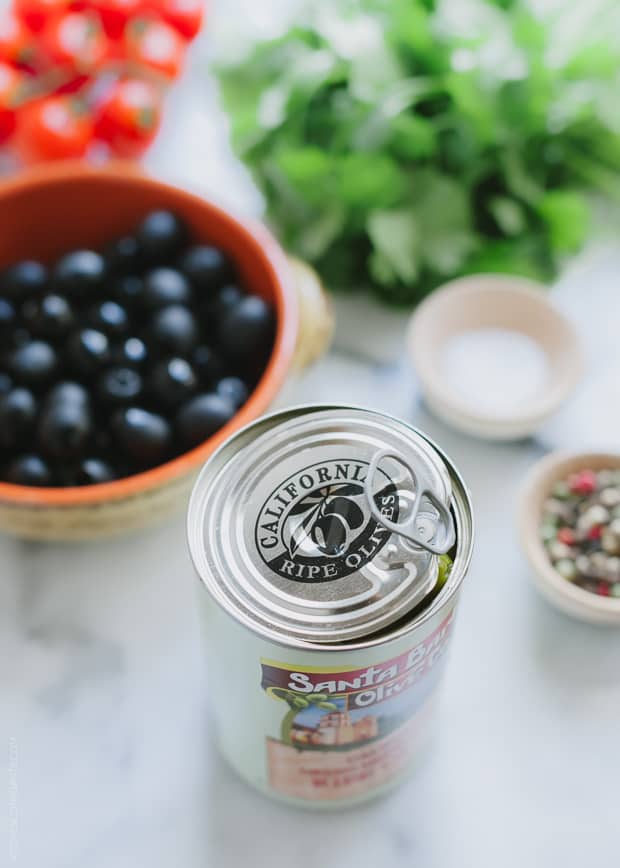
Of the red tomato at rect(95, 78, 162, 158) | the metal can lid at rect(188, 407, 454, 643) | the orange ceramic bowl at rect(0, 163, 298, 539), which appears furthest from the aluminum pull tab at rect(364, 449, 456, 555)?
the red tomato at rect(95, 78, 162, 158)

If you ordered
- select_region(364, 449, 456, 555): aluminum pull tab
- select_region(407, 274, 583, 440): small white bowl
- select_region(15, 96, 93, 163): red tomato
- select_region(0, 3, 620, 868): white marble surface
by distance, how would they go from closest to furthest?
1. select_region(364, 449, 456, 555): aluminum pull tab
2. select_region(0, 3, 620, 868): white marble surface
3. select_region(407, 274, 583, 440): small white bowl
4. select_region(15, 96, 93, 163): red tomato

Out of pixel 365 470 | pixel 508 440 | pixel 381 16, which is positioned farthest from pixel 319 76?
pixel 365 470

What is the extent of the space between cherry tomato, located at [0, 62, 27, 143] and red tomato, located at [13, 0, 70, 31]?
57 mm

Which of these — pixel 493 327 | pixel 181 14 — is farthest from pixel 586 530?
pixel 181 14

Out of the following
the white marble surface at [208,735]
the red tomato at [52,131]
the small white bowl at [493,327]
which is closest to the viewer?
the white marble surface at [208,735]

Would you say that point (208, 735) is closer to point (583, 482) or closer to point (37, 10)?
point (583, 482)

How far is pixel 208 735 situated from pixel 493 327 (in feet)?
1.47

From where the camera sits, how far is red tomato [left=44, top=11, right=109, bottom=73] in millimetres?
1019

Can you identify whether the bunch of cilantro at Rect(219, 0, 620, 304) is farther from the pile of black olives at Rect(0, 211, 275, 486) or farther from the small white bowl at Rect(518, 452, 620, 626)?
the small white bowl at Rect(518, 452, 620, 626)

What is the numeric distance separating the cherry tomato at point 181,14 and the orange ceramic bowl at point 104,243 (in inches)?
12.1

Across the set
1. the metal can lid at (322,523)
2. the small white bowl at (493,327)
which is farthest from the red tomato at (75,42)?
the metal can lid at (322,523)

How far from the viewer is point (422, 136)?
87cm

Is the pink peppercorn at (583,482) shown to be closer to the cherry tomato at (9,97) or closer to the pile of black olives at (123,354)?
the pile of black olives at (123,354)

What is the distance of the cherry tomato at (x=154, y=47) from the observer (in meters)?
1.03
